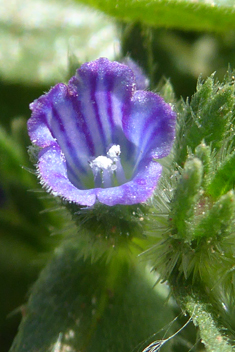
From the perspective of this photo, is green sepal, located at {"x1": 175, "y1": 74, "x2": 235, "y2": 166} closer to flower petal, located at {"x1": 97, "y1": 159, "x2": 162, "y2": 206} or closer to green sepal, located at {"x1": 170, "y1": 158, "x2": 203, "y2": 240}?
flower petal, located at {"x1": 97, "y1": 159, "x2": 162, "y2": 206}

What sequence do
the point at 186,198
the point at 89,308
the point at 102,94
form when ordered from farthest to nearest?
the point at 89,308 → the point at 102,94 → the point at 186,198

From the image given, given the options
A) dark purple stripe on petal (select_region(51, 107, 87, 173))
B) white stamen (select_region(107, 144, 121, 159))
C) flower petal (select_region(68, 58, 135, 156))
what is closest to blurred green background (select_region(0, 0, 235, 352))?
flower petal (select_region(68, 58, 135, 156))

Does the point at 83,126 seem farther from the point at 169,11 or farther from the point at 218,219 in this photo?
the point at 169,11

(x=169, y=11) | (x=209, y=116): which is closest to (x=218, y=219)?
(x=209, y=116)

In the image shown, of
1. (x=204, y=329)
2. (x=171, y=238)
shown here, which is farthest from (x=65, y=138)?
(x=204, y=329)

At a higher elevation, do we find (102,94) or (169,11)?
(169,11)

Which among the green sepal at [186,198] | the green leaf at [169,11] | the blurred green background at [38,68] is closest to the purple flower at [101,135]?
the green sepal at [186,198]

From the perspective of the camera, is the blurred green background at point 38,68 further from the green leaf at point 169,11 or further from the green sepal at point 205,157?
the green sepal at point 205,157
